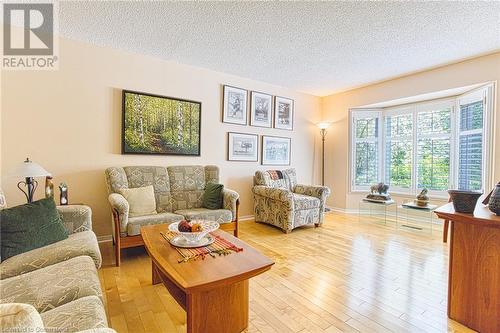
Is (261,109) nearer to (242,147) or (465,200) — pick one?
(242,147)

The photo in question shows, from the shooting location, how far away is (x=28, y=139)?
2.69m

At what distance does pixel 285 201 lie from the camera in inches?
141

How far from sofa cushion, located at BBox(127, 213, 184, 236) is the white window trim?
371 cm

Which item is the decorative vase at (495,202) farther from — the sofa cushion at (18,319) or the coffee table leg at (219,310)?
the sofa cushion at (18,319)

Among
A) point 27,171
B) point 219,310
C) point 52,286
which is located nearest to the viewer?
point 52,286

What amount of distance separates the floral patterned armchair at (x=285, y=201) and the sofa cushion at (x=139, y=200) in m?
1.75

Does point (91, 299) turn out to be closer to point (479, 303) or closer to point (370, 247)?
point (479, 303)

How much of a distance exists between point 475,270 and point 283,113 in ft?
12.2

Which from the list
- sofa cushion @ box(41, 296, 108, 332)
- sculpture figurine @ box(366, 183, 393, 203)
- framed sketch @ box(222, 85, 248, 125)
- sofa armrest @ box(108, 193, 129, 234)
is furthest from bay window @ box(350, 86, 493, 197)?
sofa cushion @ box(41, 296, 108, 332)

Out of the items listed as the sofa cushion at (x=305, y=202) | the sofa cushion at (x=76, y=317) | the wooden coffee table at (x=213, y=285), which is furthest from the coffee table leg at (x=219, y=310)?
the sofa cushion at (x=305, y=202)

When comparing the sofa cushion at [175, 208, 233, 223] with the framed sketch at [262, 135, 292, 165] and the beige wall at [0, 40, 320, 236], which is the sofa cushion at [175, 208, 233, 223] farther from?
the framed sketch at [262, 135, 292, 165]

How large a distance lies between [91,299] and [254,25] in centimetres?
266

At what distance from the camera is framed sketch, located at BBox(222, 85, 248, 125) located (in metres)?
4.01

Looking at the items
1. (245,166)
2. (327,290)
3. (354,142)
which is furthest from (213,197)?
(354,142)
